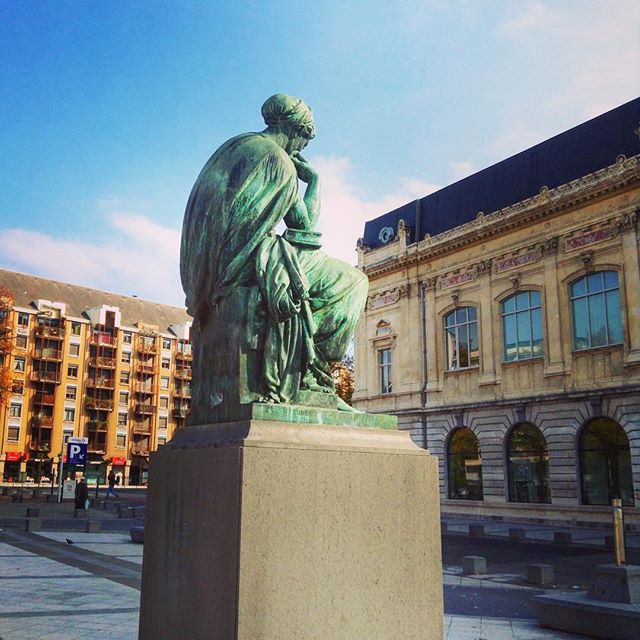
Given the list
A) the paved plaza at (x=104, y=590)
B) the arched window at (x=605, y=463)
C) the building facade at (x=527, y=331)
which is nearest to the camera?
the paved plaza at (x=104, y=590)

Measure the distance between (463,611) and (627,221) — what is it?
22.0m

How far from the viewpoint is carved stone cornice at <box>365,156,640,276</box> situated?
1069 inches

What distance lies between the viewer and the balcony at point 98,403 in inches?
2854

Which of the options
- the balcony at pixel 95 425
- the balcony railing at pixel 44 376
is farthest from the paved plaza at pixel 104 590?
the balcony at pixel 95 425

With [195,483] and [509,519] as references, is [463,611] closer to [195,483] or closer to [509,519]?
[195,483]

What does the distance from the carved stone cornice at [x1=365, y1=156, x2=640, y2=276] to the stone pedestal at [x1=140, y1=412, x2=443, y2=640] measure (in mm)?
26157

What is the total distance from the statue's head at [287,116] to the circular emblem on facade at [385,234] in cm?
3526

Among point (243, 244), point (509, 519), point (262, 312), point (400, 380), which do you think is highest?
point (400, 380)

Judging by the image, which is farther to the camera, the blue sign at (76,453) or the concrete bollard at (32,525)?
the blue sign at (76,453)

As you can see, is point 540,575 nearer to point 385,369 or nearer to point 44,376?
point 385,369

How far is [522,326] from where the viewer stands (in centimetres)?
3109

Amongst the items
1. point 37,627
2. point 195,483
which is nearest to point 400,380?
point 37,627

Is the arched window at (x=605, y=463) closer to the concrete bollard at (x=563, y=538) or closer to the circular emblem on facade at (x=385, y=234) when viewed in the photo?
the concrete bollard at (x=563, y=538)

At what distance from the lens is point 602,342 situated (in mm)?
27672
